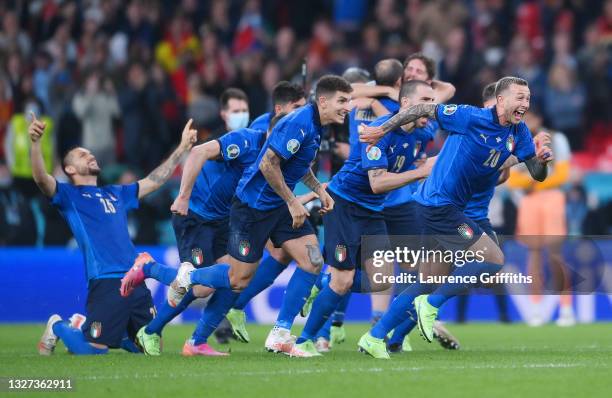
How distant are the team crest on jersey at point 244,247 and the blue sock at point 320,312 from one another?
0.71 m

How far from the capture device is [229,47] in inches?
813

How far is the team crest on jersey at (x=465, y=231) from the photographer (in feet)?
33.7

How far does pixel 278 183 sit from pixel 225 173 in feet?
6.22

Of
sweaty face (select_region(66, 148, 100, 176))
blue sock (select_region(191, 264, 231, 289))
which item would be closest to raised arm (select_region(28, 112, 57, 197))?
sweaty face (select_region(66, 148, 100, 176))

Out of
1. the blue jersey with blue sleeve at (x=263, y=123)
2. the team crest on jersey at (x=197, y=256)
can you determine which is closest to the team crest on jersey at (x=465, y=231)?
the blue jersey with blue sleeve at (x=263, y=123)

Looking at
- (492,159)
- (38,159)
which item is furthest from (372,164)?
(38,159)

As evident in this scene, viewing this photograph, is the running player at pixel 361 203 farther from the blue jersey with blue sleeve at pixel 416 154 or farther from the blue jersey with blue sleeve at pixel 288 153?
the blue jersey with blue sleeve at pixel 288 153

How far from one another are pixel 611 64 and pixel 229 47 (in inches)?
233

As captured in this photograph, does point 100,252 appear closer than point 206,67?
Yes

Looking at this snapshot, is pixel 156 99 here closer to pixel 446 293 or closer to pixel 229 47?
pixel 229 47

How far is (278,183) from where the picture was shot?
9.94m

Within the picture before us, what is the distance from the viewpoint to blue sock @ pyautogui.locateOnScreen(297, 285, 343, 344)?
1040 cm

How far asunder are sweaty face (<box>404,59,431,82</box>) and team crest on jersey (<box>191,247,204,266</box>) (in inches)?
99.1

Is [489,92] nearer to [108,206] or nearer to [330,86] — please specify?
[330,86]
